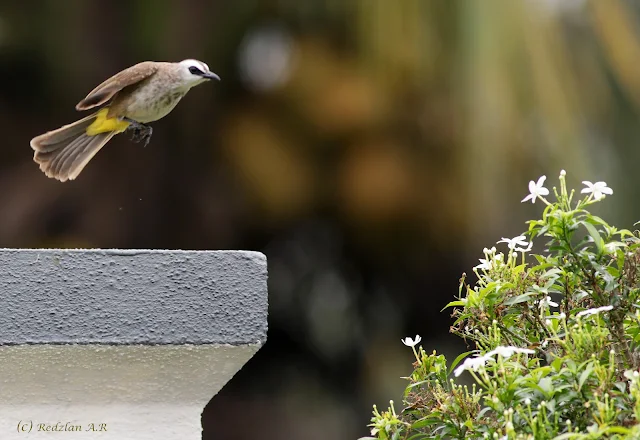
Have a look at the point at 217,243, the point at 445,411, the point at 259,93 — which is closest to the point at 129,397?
the point at 445,411

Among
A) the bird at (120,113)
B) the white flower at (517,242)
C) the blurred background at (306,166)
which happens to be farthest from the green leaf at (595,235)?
the blurred background at (306,166)

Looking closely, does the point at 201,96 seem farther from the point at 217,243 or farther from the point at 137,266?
the point at 137,266

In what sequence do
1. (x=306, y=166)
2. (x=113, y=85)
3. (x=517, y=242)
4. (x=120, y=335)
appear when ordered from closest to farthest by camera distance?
(x=120, y=335)
(x=517, y=242)
(x=113, y=85)
(x=306, y=166)

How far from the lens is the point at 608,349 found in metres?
1.50

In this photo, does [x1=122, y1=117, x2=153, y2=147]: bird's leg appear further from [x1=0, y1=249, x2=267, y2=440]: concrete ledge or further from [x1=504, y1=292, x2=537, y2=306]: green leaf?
[x1=504, y1=292, x2=537, y2=306]: green leaf

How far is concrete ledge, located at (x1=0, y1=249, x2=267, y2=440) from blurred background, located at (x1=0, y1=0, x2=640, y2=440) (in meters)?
2.42

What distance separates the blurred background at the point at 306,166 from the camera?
3.89 meters

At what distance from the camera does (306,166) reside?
4191 mm

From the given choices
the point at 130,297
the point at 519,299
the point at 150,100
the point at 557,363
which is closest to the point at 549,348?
the point at 519,299

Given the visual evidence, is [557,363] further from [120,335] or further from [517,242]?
[120,335]

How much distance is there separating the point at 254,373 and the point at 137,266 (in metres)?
2.80

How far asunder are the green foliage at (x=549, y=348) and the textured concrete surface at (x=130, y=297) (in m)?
0.29

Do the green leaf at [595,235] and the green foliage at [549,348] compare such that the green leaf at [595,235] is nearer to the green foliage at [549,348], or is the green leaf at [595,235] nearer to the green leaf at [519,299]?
the green foliage at [549,348]

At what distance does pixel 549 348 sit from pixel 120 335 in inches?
26.3
